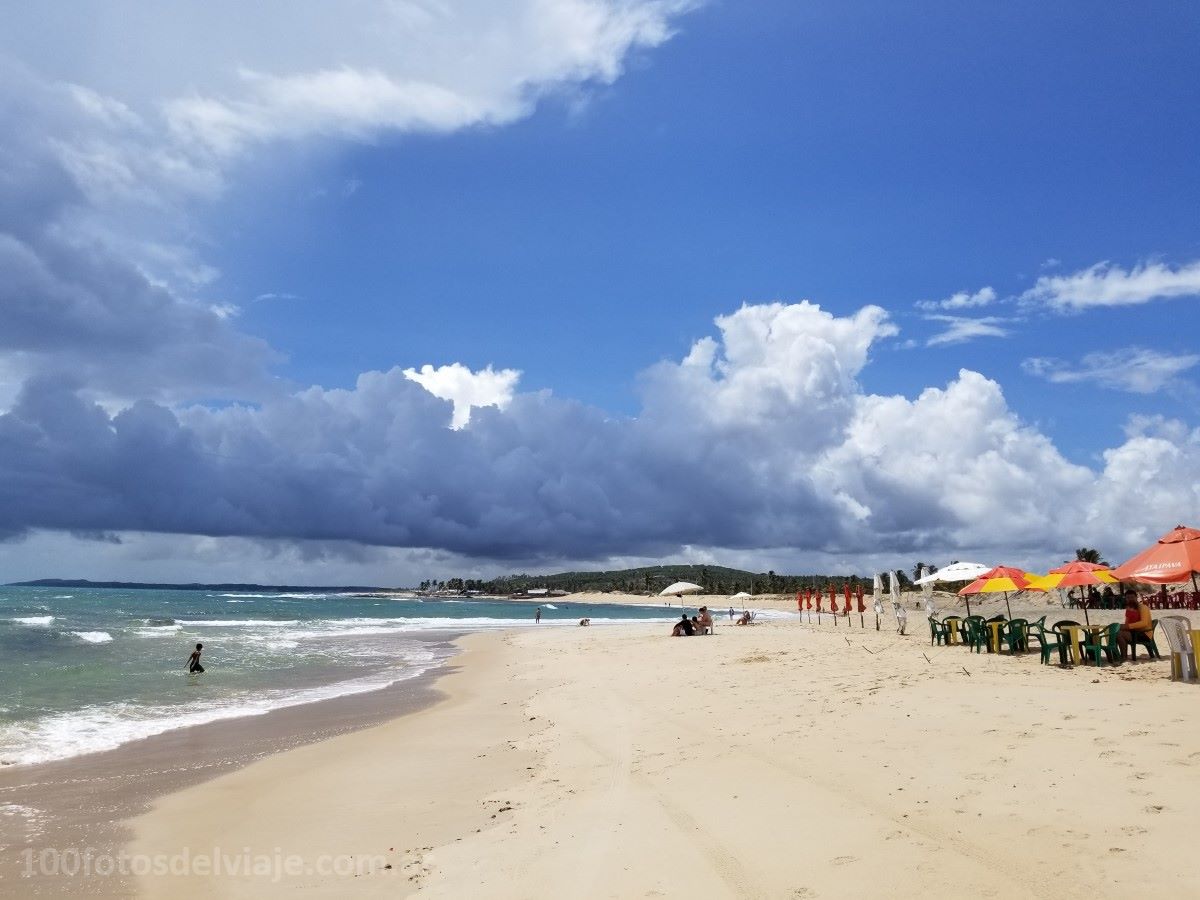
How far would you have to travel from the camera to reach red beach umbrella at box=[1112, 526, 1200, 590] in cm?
1291

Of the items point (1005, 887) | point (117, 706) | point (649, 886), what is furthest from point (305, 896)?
point (117, 706)

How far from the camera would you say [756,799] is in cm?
698

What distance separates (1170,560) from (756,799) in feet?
36.0

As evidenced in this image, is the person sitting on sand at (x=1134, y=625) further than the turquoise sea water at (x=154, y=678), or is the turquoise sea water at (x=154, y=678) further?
the person sitting on sand at (x=1134, y=625)

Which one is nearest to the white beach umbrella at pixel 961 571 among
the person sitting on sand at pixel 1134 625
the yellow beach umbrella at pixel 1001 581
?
the yellow beach umbrella at pixel 1001 581

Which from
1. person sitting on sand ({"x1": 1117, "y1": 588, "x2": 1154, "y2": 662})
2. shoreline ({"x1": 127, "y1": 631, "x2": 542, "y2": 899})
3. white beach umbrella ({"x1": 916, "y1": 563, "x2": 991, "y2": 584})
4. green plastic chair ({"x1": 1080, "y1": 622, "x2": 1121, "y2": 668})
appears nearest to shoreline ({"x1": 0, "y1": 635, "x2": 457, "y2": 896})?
shoreline ({"x1": 127, "y1": 631, "x2": 542, "y2": 899})

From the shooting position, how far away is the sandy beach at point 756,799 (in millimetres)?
5250

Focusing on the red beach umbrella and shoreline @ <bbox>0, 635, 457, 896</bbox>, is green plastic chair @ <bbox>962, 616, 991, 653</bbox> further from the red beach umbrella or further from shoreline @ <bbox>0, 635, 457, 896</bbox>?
shoreline @ <bbox>0, 635, 457, 896</bbox>

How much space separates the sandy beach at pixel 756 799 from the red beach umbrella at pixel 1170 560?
5.81ft

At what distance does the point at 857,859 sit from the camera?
536 centimetres

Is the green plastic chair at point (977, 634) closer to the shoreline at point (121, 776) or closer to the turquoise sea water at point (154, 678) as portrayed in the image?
the shoreline at point (121, 776)

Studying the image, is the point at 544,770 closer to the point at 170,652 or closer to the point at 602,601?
the point at 170,652

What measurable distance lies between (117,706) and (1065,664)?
65.2 ft

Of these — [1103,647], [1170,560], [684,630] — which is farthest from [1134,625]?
[684,630]
